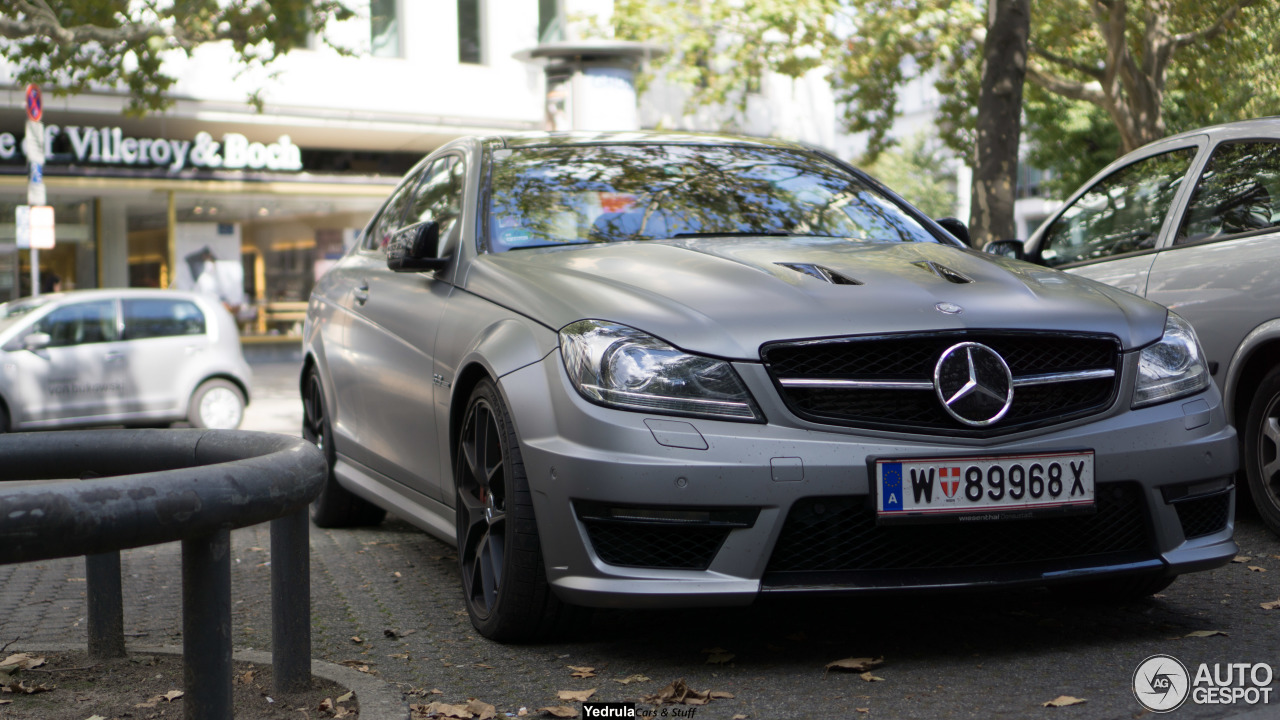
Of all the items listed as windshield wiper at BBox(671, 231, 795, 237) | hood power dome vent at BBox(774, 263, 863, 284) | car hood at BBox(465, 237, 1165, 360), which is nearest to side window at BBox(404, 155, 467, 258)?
car hood at BBox(465, 237, 1165, 360)

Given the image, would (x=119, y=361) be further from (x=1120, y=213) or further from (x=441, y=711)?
(x=441, y=711)

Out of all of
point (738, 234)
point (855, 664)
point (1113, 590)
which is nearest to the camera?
point (855, 664)

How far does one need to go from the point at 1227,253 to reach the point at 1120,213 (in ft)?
3.23

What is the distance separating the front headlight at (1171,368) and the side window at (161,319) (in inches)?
458

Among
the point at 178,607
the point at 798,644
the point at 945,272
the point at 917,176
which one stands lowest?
the point at 917,176

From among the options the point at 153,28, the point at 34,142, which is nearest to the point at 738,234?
the point at 153,28

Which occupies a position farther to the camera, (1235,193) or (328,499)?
(328,499)

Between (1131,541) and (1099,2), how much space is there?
587 inches

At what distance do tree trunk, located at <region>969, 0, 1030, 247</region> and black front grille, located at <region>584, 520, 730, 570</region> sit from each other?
6802 mm

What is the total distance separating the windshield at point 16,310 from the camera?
13.0 m

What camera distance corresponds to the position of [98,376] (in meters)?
13.2

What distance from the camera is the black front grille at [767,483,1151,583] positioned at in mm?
3455

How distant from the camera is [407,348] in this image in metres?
4.96

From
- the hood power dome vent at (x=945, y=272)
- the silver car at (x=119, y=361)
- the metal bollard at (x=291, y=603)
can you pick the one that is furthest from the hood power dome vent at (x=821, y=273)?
the silver car at (x=119, y=361)
